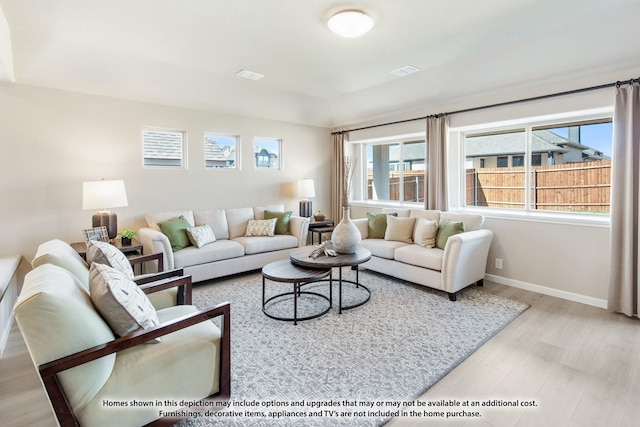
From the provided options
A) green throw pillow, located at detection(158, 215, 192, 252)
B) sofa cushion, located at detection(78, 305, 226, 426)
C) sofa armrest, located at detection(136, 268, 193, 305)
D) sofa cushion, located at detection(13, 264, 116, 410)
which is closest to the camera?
sofa cushion, located at detection(13, 264, 116, 410)

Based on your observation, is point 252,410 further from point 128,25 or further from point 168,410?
point 128,25

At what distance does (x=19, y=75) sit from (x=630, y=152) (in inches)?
239

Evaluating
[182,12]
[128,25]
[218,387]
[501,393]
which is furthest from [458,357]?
[128,25]

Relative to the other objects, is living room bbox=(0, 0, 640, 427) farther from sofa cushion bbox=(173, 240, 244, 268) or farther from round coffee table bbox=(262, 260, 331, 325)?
round coffee table bbox=(262, 260, 331, 325)

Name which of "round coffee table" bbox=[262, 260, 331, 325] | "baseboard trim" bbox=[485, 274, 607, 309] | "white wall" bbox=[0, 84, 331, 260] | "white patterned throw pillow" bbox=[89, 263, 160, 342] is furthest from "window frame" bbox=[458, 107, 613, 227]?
"white patterned throw pillow" bbox=[89, 263, 160, 342]

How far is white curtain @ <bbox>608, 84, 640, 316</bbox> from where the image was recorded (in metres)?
3.04

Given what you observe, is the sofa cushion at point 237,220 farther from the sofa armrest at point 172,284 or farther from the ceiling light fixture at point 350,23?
the ceiling light fixture at point 350,23

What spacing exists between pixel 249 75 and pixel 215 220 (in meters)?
2.04

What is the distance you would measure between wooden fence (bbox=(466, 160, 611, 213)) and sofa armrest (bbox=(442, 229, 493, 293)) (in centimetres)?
93

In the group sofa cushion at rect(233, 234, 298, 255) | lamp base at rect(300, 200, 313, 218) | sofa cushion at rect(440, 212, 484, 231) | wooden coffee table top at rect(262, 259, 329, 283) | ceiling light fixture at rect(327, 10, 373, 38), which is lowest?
wooden coffee table top at rect(262, 259, 329, 283)

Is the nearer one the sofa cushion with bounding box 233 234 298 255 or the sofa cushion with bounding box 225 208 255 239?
the sofa cushion with bounding box 233 234 298 255

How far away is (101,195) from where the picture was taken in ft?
11.9

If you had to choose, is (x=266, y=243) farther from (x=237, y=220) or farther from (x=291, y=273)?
(x=291, y=273)

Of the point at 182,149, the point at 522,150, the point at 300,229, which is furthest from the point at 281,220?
the point at 522,150
